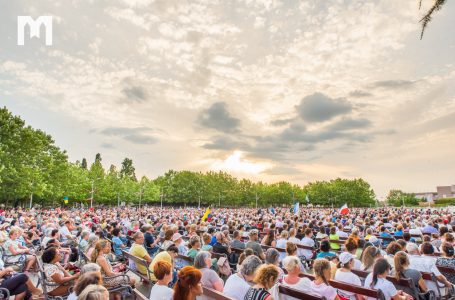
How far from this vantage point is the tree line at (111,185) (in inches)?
1705

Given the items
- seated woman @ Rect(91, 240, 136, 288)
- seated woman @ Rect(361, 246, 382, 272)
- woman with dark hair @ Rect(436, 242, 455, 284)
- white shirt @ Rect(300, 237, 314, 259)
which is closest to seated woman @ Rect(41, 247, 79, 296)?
seated woman @ Rect(91, 240, 136, 288)

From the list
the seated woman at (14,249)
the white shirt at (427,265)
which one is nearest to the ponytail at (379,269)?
the white shirt at (427,265)

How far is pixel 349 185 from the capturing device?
434ft

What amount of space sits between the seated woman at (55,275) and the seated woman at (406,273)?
629cm

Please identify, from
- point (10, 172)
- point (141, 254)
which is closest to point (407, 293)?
point (141, 254)

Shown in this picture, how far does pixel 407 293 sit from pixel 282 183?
426ft

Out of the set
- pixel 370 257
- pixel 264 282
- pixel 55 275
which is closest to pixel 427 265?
pixel 370 257

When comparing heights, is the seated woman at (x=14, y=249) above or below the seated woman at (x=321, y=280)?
below

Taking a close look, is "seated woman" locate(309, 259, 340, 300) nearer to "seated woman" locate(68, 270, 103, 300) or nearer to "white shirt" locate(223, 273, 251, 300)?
"white shirt" locate(223, 273, 251, 300)

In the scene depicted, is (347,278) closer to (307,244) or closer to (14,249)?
(307,244)

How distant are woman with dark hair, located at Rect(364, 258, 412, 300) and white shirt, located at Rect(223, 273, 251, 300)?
2.24 meters

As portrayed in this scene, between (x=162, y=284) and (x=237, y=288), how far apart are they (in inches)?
44.8

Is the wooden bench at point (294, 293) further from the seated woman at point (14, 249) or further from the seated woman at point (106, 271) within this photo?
the seated woman at point (14, 249)

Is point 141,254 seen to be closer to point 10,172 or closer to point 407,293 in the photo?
point 407,293
